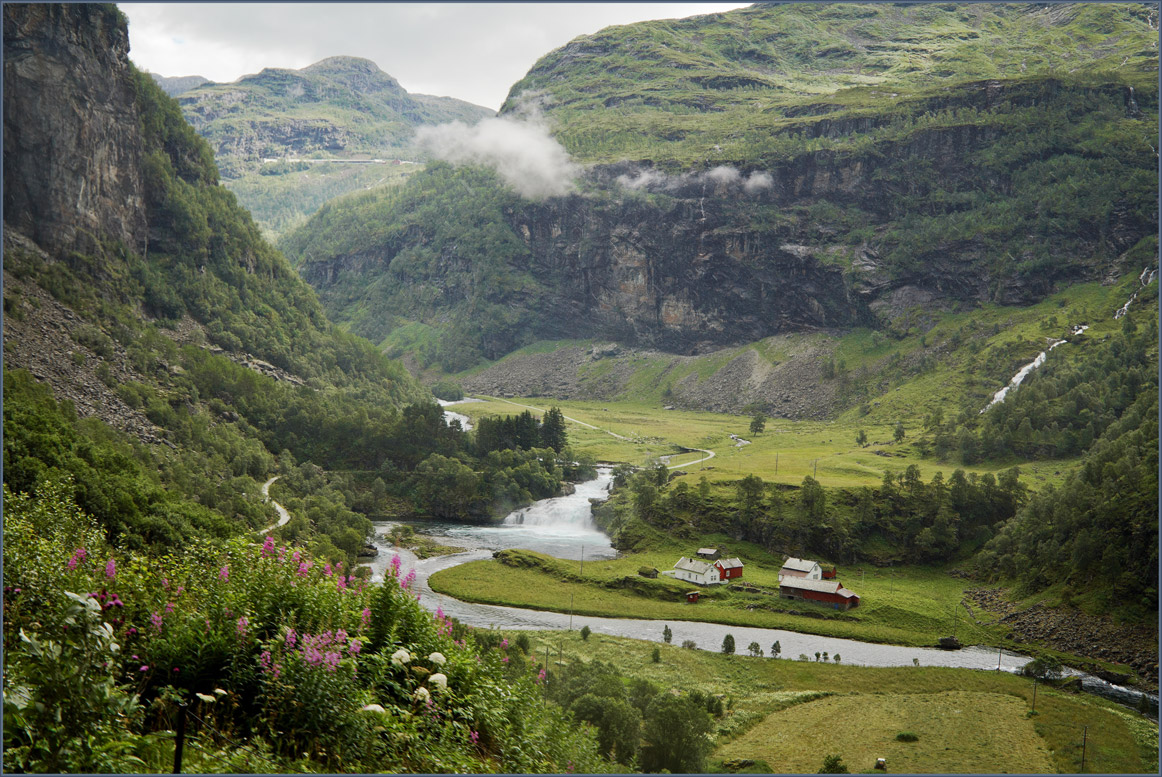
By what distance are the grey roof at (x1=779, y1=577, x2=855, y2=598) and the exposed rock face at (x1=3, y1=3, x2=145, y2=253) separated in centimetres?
12080

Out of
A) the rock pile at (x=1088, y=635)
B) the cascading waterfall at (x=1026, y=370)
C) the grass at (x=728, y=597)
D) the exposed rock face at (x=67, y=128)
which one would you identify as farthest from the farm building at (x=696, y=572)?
the exposed rock face at (x=67, y=128)

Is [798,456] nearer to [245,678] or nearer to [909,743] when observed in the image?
[909,743]

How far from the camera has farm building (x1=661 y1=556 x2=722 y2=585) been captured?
324ft

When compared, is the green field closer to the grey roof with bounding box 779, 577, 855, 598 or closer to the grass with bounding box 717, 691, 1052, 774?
the grey roof with bounding box 779, 577, 855, 598

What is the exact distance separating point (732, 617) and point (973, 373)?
141833mm

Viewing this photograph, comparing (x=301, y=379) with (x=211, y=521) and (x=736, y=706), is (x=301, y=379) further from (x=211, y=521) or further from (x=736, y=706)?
(x=736, y=706)

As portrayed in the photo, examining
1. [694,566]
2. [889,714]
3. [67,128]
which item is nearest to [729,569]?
[694,566]

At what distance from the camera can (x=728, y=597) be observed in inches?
3738

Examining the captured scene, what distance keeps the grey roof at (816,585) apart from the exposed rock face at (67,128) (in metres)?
121

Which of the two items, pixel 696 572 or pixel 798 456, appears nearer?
pixel 696 572

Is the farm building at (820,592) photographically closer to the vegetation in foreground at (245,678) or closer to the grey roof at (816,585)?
the grey roof at (816,585)

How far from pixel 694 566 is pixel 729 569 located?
513cm

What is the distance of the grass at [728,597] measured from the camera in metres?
86.5

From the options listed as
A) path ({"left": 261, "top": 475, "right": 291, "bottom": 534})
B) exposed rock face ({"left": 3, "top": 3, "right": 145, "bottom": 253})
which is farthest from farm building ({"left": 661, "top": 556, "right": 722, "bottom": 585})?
exposed rock face ({"left": 3, "top": 3, "right": 145, "bottom": 253})
